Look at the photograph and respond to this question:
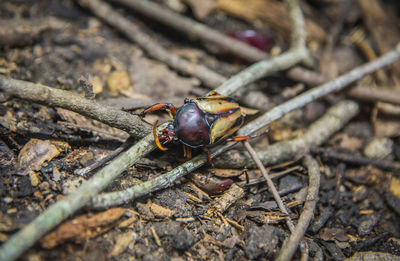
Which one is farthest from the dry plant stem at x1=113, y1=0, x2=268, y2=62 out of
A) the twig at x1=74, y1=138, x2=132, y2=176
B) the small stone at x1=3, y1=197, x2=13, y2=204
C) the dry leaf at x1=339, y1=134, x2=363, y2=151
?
the small stone at x1=3, y1=197, x2=13, y2=204

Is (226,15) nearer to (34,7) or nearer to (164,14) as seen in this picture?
(164,14)

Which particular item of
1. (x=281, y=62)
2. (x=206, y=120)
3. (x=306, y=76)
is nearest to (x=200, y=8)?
(x=281, y=62)

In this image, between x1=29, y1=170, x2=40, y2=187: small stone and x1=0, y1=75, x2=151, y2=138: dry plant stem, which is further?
x1=29, y1=170, x2=40, y2=187: small stone

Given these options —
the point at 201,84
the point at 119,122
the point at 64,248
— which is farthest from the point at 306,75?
the point at 64,248

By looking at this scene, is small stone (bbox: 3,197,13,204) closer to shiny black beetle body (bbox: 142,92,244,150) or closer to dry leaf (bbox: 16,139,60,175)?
dry leaf (bbox: 16,139,60,175)

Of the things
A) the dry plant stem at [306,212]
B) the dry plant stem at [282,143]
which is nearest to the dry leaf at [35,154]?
the dry plant stem at [282,143]

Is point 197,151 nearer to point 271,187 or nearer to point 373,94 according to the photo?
point 271,187
